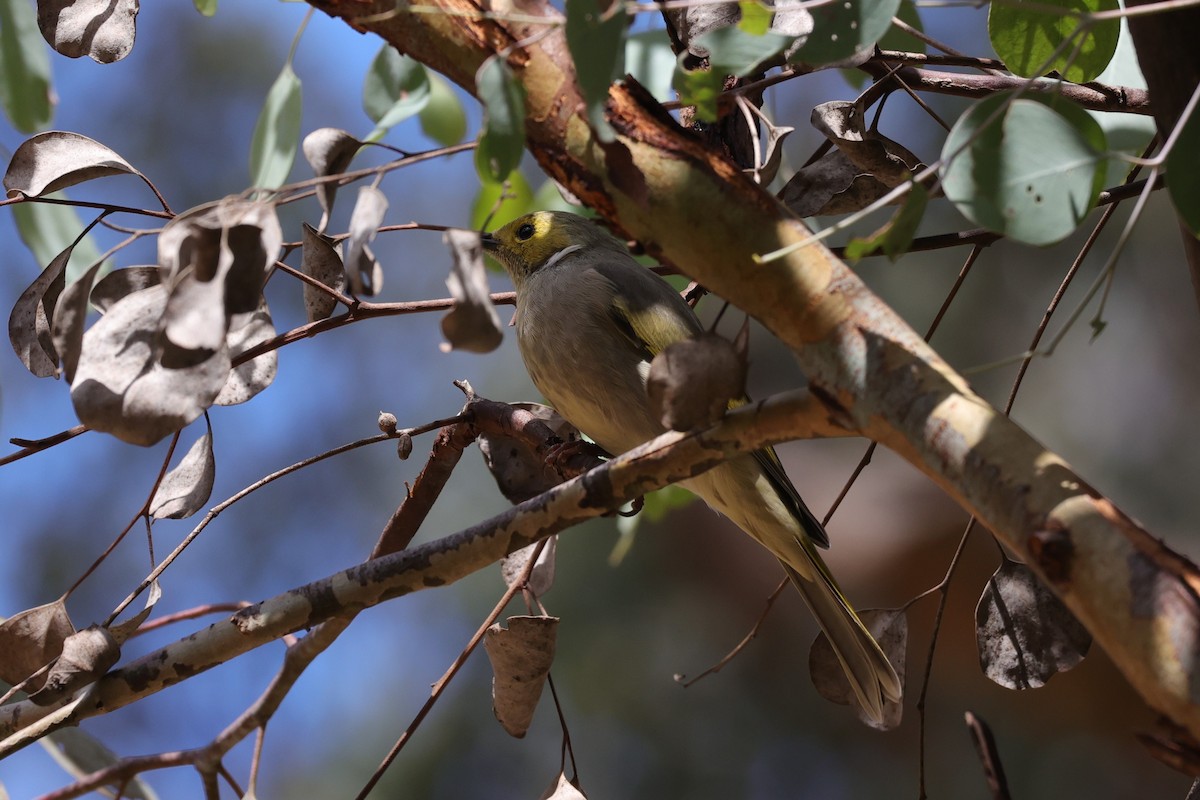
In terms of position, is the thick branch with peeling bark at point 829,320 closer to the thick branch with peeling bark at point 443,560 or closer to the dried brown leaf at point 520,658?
the thick branch with peeling bark at point 443,560

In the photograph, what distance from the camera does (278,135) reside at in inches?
48.9

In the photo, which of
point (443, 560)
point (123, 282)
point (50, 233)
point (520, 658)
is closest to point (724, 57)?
point (443, 560)

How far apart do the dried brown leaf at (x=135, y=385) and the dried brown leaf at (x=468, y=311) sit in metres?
0.29

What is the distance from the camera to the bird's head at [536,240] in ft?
8.97

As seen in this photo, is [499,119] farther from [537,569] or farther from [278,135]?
[537,569]

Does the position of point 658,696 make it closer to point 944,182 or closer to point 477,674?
point 477,674

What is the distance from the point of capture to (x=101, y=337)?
1.09 meters

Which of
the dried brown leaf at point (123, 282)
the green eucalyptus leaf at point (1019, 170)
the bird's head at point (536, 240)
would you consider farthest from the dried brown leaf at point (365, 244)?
the bird's head at point (536, 240)

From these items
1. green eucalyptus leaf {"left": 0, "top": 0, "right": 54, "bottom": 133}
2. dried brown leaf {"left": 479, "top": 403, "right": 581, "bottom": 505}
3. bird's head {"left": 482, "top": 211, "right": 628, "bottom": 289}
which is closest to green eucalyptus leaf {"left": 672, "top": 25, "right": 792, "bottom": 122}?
green eucalyptus leaf {"left": 0, "top": 0, "right": 54, "bottom": 133}

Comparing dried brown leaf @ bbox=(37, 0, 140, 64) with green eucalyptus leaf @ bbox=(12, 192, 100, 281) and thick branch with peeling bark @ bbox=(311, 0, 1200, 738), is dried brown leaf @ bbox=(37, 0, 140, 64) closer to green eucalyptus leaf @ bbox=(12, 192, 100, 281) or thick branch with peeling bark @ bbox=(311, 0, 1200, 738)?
green eucalyptus leaf @ bbox=(12, 192, 100, 281)

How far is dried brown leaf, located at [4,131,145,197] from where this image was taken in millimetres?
1447

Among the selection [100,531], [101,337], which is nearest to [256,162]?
[101,337]

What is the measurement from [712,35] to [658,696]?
146 inches

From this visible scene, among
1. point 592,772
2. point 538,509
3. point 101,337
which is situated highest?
point 101,337
